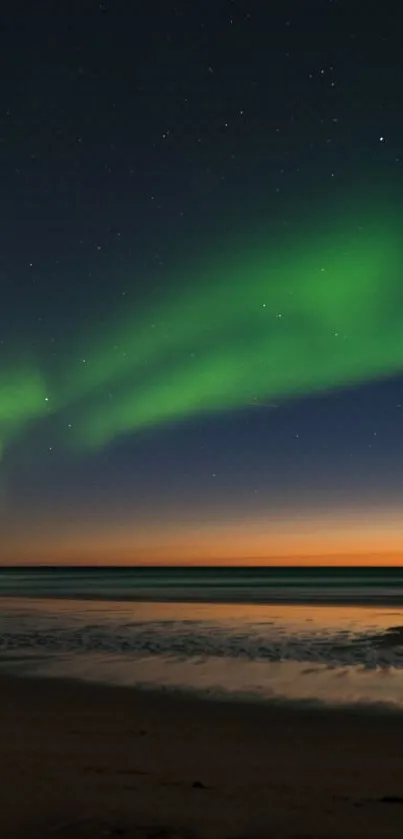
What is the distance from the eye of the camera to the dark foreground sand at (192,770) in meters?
5.98

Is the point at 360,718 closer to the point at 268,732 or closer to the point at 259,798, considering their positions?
the point at 268,732

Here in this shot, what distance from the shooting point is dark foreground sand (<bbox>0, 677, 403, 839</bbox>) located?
5.98 m

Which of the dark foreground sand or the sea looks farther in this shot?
the sea

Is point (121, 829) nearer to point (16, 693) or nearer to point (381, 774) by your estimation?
point (381, 774)

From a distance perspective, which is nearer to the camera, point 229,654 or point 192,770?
point 192,770

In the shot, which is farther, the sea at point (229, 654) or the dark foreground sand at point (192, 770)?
the sea at point (229, 654)

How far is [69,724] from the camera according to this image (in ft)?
32.7

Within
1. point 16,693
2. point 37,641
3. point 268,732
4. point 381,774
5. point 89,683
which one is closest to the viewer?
point 381,774

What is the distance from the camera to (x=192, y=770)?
7617mm

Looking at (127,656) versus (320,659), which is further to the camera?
(127,656)

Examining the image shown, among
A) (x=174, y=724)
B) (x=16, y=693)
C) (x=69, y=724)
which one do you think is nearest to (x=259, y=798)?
(x=174, y=724)

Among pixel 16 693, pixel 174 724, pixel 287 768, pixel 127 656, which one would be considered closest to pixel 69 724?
pixel 174 724

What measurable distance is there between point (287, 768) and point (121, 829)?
257 cm

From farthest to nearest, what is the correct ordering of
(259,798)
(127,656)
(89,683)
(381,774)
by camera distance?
(127,656), (89,683), (381,774), (259,798)
